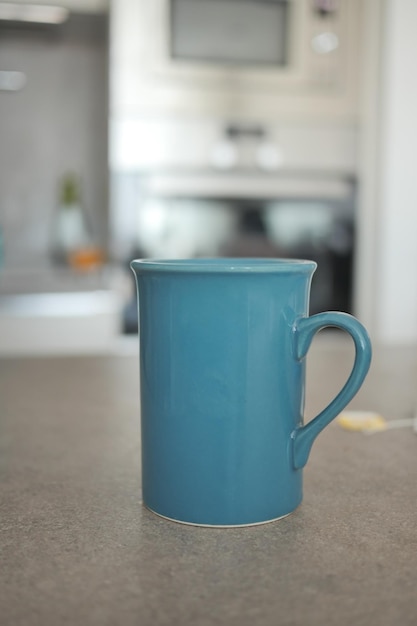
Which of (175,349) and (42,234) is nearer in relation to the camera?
(175,349)

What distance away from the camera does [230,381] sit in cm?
41

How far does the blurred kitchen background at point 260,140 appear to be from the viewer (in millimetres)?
2068

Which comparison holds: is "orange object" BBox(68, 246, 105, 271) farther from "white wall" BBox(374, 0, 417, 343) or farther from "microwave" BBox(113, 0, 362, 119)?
"white wall" BBox(374, 0, 417, 343)

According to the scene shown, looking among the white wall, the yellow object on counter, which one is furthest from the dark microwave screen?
the yellow object on counter

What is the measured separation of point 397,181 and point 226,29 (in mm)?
695

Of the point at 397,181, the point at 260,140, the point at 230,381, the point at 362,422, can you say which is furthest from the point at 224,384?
the point at 397,181

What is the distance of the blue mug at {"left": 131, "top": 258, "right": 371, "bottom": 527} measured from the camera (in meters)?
0.41

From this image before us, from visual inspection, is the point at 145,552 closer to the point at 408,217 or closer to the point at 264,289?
the point at 264,289

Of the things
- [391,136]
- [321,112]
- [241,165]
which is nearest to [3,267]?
[241,165]

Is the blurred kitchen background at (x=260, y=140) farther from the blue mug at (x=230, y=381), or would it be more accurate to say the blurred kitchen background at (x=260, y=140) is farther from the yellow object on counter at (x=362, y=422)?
the blue mug at (x=230, y=381)

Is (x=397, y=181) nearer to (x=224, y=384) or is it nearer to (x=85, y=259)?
(x=85, y=259)

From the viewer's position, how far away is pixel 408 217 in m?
2.23

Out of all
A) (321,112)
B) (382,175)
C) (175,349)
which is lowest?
(175,349)

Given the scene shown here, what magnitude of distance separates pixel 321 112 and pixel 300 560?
77.6 inches
